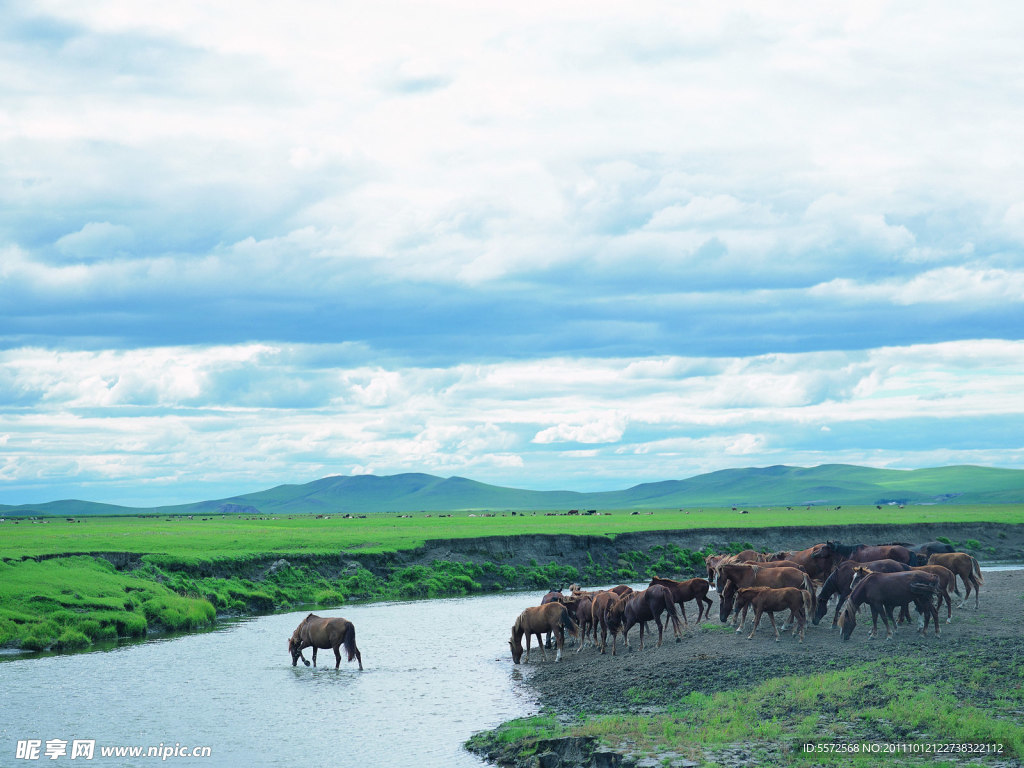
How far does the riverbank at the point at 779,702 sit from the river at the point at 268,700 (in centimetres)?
150

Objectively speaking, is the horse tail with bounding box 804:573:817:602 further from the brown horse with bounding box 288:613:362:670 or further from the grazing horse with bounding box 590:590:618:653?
the brown horse with bounding box 288:613:362:670

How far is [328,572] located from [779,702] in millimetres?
36698

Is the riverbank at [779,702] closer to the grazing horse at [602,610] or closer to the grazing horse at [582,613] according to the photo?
the grazing horse at [602,610]

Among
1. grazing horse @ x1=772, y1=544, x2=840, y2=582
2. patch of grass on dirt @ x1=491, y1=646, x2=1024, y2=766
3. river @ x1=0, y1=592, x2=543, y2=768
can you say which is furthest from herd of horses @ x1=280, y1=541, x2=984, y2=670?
grazing horse @ x1=772, y1=544, x2=840, y2=582

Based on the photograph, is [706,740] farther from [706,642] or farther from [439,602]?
[439,602]

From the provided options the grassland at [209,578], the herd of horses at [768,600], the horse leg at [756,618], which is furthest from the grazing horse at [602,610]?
the grassland at [209,578]

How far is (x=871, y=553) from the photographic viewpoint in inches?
1293

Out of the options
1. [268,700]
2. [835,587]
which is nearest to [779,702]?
[835,587]

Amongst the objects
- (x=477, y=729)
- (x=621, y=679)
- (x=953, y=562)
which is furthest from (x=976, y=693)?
(x=953, y=562)

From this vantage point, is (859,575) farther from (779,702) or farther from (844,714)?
(844,714)

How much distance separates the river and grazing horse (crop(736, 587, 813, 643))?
675cm

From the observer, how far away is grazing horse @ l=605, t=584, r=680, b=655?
25.9 metres

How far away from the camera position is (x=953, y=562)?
30.4 m

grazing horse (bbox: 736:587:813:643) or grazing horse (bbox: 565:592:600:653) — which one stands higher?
grazing horse (bbox: 736:587:813:643)
